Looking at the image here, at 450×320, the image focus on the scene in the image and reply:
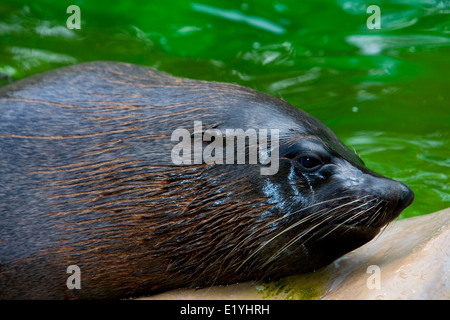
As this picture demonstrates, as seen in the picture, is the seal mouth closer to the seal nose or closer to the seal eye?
the seal nose

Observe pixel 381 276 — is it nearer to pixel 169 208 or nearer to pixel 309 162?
pixel 309 162

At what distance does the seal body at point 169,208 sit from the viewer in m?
4.55

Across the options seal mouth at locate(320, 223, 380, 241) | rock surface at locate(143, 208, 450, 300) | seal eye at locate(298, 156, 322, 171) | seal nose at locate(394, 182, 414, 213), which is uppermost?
seal eye at locate(298, 156, 322, 171)

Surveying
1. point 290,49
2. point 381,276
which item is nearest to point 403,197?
point 381,276

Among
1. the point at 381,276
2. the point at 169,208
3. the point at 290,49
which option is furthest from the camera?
the point at 290,49

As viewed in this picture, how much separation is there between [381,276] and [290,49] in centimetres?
510

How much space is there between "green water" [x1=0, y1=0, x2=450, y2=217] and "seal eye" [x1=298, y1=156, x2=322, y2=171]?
3384 millimetres

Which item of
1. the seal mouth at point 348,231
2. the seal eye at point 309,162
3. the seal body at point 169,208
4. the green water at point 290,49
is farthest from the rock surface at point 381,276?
the green water at point 290,49

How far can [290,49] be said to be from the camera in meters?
9.02

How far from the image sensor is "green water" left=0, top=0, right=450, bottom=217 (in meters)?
8.27

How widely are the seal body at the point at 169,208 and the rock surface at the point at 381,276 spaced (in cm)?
9

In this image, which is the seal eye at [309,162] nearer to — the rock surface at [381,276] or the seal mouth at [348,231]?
the seal mouth at [348,231]

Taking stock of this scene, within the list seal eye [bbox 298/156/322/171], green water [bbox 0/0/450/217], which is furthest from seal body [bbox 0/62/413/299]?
green water [bbox 0/0/450/217]

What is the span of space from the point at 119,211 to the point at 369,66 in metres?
5.10
